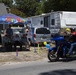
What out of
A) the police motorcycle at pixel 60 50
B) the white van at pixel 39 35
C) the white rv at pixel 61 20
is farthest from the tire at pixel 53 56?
the white rv at pixel 61 20

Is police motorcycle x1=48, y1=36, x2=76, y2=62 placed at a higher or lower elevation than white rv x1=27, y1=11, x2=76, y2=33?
lower

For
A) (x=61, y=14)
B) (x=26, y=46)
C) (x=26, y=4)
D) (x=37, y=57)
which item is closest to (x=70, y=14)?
(x=61, y=14)

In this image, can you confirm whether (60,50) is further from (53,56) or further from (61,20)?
(61,20)

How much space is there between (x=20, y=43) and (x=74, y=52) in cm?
672

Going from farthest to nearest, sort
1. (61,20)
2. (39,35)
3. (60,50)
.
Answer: (61,20)
(39,35)
(60,50)

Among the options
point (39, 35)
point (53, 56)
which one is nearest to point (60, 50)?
point (53, 56)

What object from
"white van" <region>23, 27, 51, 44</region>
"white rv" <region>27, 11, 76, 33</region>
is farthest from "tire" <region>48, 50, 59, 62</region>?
"white rv" <region>27, 11, 76, 33</region>

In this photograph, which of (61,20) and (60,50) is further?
(61,20)

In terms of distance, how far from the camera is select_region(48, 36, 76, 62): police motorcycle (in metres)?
14.8

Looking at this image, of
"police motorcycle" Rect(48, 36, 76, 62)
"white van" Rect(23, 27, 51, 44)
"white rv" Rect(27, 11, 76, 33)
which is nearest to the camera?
"police motorcycle" Rect(48, 36, 76, 62)

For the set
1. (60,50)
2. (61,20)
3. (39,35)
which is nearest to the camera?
(60,50)

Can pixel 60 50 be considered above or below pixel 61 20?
below

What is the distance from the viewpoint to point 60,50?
1480 centimetres

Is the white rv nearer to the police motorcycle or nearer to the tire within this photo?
the police motorcycle
